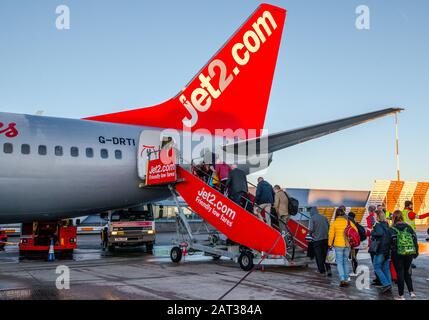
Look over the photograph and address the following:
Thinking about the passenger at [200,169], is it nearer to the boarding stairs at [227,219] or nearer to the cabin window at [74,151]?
the boarding stairs at [227,219]

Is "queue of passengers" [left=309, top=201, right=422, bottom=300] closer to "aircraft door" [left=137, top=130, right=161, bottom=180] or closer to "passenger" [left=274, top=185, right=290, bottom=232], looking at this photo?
"passenger" [left=274, top=185, right=290, bottom=232]

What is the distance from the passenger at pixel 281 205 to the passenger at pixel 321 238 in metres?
1.22

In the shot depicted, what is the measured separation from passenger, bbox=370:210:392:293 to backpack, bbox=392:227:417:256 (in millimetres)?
602

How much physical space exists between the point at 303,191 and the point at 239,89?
44.1 m

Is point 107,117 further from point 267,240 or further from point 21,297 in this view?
point 21,297

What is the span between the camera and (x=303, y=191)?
6047 cm

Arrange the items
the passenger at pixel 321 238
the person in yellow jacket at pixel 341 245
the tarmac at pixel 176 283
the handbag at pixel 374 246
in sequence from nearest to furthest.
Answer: the tarmac at pixel 176 283
the handbag at pixel 374 246
the person in yellow jacket at pixel 341 245
the passenger at pixel 321 238

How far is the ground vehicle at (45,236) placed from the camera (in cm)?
1725

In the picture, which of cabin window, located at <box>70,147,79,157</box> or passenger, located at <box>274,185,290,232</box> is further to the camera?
cabin window, located at <box>70,147,79,157</box>

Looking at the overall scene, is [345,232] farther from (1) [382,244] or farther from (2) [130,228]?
(2) [130,228]

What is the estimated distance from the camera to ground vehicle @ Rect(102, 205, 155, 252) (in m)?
17.9

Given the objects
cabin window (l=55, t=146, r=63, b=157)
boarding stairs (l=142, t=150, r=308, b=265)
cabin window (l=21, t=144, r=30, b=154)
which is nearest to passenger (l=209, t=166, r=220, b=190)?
boarding stairs (l=142, t=150, r=308, b=265)

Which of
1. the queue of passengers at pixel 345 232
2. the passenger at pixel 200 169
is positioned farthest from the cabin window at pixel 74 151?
the queue of passengers at pixel 345 232

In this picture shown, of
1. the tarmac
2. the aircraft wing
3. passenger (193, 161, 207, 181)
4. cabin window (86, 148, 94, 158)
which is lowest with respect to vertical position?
the tarmac
